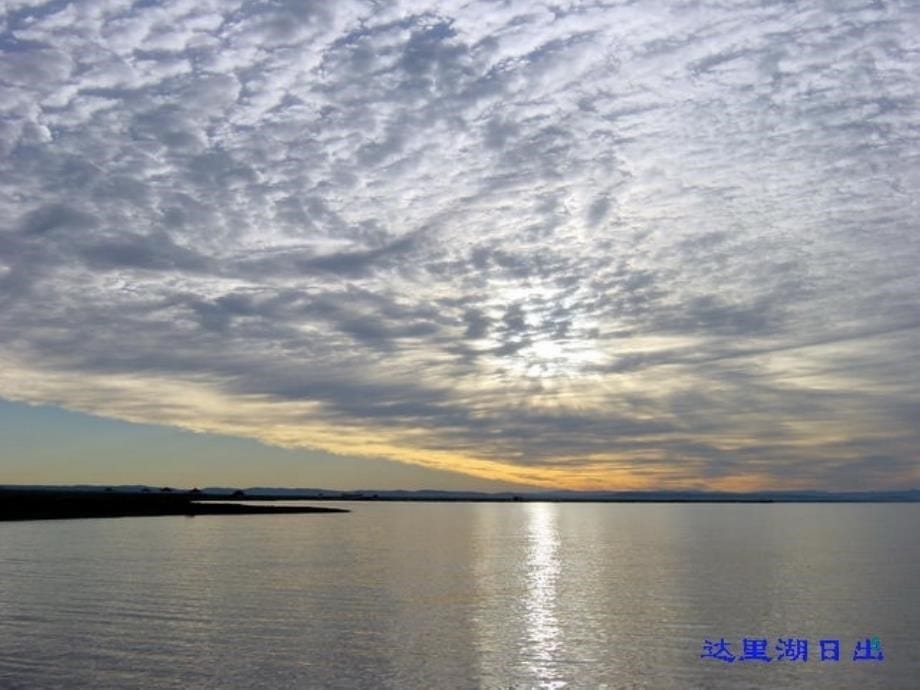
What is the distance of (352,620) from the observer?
151 feet

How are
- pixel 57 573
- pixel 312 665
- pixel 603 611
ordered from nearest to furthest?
1. pixel 312 665
2. pixel 603 611
3. pixel 57 573

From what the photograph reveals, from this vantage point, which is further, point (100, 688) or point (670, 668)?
point (670, 668)

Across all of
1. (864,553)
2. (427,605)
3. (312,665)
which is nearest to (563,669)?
(312,665)

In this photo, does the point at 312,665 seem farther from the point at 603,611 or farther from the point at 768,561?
the point at 768,561

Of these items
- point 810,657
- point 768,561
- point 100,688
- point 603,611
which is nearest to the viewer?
point 100,688

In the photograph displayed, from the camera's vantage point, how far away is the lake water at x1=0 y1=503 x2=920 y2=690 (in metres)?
34.4

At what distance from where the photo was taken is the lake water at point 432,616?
34438 millimetres

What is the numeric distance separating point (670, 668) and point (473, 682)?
28.3 feet

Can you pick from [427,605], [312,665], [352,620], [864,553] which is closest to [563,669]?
[312,665]

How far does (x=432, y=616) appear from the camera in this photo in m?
48.0

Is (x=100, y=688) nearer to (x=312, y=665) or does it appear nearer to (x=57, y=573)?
(x=312, y=665)

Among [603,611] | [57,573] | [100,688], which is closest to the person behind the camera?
[100,688]

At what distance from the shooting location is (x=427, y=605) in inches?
2053

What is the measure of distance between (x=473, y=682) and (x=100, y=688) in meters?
13.7
